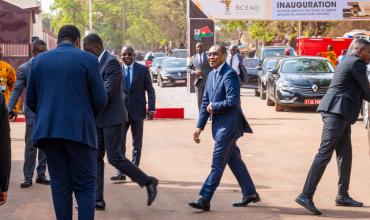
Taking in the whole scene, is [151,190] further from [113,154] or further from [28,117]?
[28,117]

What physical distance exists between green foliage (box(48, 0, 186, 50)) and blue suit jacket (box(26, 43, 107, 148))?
3158 inches

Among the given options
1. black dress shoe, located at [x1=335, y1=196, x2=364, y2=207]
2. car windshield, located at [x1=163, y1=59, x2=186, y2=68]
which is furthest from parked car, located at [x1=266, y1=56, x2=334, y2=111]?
car windshield, located at [x1=163, y1=59, x2=186, y2=68]

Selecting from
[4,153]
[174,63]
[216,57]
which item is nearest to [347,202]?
[216,57]

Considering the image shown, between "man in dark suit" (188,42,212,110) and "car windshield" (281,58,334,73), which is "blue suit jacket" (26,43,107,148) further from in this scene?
"car windshield" (281,58,334,73)

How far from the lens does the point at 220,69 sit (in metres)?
8.66

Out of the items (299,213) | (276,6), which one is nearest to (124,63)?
(299,213)

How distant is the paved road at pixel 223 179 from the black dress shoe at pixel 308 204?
0.08 metres

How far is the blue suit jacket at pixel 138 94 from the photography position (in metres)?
10.7

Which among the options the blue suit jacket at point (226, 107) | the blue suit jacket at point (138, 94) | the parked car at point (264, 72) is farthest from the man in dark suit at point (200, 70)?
the blue suit jacket at point (226, 107)

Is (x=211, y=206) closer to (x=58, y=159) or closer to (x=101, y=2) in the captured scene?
(x=58, y=159)

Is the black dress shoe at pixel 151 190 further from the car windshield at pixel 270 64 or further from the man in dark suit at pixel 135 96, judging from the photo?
the car windshield at pixel 270 64

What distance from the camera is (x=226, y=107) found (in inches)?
335

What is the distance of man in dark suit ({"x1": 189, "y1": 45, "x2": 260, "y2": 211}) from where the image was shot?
8516mm

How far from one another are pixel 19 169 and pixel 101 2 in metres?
96.8
